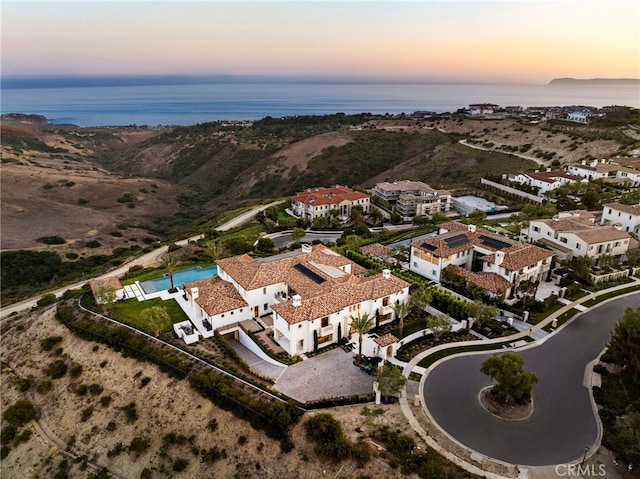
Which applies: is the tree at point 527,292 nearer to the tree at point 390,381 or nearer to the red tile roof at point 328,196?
the tree at point 390,381

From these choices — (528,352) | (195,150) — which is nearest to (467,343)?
(528,352)

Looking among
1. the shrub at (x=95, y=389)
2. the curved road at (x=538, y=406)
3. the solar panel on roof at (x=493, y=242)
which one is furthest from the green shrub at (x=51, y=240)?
the curved road at (x=538, y=406)

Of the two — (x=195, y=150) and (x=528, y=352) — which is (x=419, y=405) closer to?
(x=528, y=352)

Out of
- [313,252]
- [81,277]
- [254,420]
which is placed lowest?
[81,277]

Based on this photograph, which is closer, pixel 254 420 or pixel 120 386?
pixel 254 420

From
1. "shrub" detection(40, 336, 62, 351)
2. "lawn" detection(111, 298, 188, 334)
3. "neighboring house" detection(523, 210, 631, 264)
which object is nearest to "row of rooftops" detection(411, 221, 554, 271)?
"neighboring house" detection(523, 210, 631, 264)

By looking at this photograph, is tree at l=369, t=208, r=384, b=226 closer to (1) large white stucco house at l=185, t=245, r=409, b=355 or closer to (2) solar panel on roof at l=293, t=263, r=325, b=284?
(1) large white stucco house at l=185, t=245, r=409, b=355

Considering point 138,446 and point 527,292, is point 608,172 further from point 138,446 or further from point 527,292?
point 138,446
